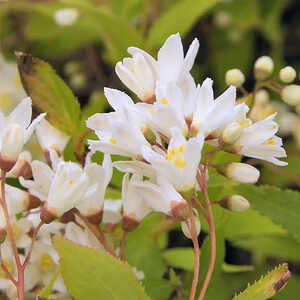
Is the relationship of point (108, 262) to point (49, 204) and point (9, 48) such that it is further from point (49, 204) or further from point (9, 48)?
point (9, 48)

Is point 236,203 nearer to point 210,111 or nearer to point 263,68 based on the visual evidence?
point 210,111

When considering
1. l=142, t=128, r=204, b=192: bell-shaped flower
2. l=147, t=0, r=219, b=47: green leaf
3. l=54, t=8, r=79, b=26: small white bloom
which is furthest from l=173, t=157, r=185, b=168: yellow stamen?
l=54, t=8, r=79, b=26: small white bloom


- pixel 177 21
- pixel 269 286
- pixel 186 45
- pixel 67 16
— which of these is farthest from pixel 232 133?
pixel 186 45

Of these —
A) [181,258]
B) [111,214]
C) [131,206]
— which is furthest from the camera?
[181,258]

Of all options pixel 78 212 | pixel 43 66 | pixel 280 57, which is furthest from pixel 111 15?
pixel 280 57

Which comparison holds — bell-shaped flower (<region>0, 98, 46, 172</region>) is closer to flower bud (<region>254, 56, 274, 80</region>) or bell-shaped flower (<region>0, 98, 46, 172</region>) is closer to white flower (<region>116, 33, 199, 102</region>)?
white flower (<region>116, 33, 199, 102</region>)

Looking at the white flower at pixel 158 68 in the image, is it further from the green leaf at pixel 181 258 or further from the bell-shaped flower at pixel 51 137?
the green leaf at pixel 181 258
